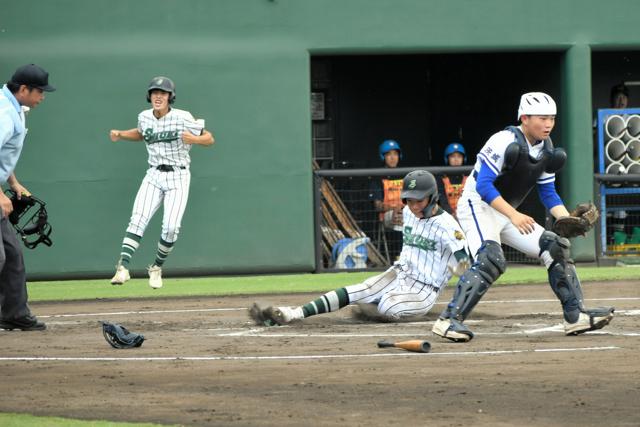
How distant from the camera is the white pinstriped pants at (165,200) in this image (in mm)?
14023

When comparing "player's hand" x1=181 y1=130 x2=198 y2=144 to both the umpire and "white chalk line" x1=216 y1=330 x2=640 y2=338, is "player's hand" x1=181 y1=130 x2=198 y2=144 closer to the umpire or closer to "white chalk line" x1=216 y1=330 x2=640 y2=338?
the umpire

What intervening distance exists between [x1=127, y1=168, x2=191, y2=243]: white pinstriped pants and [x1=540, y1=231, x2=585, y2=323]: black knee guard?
6096mm

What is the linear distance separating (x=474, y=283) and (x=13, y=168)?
365 centimetres

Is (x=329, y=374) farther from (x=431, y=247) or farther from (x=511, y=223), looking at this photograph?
(x=431, y=247)

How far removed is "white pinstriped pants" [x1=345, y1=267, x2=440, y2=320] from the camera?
995cm

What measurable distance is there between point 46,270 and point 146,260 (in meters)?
1.32

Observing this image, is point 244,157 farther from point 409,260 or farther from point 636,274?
point 409,260

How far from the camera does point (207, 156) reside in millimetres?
16406

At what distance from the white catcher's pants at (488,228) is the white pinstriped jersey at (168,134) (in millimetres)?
5629

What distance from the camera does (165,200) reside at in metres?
14.1

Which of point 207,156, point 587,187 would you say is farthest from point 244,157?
point 587,187

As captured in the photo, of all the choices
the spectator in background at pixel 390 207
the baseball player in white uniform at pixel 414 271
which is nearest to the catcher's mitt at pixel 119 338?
the baseball player in white uniform at pixel 414 271

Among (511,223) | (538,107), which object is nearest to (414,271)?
(511,223)

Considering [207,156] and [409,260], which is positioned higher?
[207,156]
